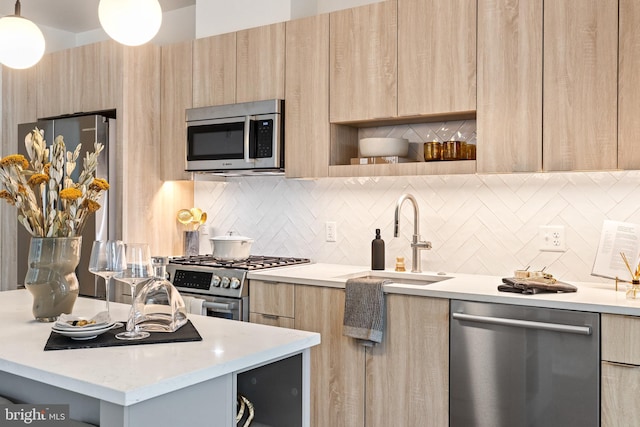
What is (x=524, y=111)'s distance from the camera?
106 inches

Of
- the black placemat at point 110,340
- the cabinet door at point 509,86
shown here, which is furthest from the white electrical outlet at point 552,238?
the black placemat at point 110,340

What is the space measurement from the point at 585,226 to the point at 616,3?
1023 mm

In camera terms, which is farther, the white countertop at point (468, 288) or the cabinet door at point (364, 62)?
the cabinet door at point (364, 62)

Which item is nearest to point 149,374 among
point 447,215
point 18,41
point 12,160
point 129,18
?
point 12,160

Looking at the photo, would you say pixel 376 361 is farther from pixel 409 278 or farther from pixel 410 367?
pixel 409 278

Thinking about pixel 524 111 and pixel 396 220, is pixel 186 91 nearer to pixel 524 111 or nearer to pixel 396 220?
pixel 396 220

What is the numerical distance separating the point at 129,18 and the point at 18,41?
2.10 ft

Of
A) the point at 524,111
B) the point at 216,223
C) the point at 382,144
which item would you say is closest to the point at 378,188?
the point at 382,144

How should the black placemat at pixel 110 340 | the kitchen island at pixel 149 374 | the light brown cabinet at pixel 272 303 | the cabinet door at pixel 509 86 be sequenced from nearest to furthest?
the kitchen island at pixel 149 374
the black placemat at pixel 110 340
the cabinet door at pixel 509 86
the light brown cabinet at pixel 272 303

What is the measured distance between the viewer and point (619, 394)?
2148 mm

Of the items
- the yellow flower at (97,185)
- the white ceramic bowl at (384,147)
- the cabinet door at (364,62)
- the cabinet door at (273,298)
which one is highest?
the cabinet door at (364,62)

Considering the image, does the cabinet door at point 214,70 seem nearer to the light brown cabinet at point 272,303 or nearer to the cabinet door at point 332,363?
the light brown cabinet at point 272,303

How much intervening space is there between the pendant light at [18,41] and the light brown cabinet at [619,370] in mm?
2377

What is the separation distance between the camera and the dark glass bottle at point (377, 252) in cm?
317
